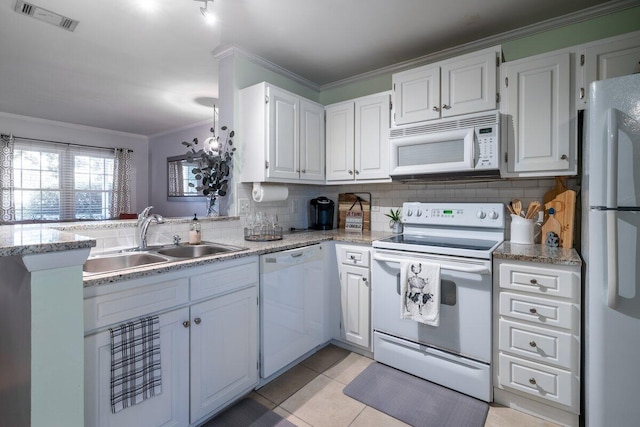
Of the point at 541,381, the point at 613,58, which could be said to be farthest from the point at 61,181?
the point at 613,58

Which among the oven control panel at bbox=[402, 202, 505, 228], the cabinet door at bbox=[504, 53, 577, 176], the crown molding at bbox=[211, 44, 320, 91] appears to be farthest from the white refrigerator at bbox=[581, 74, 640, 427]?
the crown molding at bbox=[211, 44, 320, 91]

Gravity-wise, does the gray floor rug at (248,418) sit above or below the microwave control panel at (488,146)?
below

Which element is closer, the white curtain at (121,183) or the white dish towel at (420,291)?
the white dish towel at (420,291)

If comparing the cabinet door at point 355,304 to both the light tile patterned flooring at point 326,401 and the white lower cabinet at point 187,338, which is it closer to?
the light tile patterned flooring at point 326,401

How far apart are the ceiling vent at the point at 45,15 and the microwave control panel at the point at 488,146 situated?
2.98 m

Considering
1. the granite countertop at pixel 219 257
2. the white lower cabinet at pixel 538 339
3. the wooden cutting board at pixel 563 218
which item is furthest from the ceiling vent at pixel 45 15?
the wooden cutting board at pixel 563 218

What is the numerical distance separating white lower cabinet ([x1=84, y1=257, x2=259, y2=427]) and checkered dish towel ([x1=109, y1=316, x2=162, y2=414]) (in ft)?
0.08

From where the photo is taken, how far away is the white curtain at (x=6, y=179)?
4.77m

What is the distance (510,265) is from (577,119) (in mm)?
993

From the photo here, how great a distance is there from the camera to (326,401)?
1885 millimetres

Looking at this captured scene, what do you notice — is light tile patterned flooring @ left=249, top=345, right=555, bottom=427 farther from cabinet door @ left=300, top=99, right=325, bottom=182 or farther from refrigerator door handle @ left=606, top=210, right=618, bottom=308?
cabinet door @ left=300, top=99, right=325, bottom=182

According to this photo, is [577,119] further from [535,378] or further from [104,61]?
[104,61]

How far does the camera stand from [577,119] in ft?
6.20

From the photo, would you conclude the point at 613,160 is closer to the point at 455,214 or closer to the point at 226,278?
the point at 455,214
